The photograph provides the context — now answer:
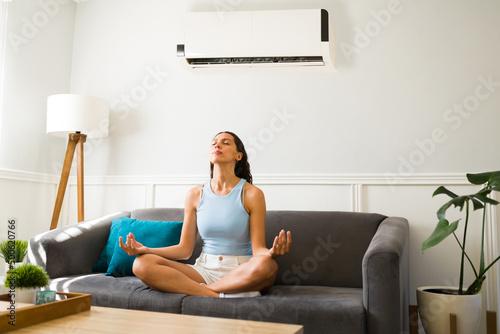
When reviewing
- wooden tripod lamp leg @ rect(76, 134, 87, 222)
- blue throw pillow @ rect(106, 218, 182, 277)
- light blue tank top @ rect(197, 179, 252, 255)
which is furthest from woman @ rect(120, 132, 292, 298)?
wooden tripod lamp leg @ rect(76, 134, 87, 222)

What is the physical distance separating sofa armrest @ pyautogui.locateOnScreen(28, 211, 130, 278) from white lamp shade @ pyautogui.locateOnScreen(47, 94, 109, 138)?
675 mm

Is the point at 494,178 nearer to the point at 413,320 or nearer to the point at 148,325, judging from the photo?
the point at 413,320

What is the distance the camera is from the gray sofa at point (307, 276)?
1812 millimetres

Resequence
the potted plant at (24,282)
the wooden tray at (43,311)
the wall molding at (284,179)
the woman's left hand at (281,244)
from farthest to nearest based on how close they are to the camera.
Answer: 1. the wall molding at (284,179)
2. the woman's left hand at (281,244)
3. the potted plant at (24,282)
4. the wooden tray at (43,311)

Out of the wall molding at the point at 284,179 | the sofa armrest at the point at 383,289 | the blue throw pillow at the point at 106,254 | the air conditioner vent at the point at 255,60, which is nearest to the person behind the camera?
the sofa armrest at the point at 383,289

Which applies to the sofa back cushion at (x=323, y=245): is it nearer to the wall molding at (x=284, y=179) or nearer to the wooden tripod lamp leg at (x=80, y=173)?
the wall molding at (x=284, y=179)

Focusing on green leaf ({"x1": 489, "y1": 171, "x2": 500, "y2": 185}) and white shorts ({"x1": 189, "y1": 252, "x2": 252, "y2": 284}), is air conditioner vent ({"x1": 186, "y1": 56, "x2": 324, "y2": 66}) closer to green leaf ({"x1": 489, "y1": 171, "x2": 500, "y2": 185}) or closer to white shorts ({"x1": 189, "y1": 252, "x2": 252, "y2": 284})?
green leaf ({"x1": 489, "y1": 171, "x2": 500, "y2": 185})

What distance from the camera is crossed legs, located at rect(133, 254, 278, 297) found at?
2.01 metres

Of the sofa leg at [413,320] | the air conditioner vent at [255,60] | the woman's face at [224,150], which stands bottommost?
the sofa leg at [413,320]

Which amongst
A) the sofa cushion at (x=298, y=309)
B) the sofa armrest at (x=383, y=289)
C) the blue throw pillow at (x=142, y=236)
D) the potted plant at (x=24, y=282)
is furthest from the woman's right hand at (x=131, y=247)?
the sofa armrest at (x=383, y=289)

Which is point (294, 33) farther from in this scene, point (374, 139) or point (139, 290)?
point (139, 290)

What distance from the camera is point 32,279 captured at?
1.39 metres

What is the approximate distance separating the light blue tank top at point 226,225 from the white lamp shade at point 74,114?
4.04ft

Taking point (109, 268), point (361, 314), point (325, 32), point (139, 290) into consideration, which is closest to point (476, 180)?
point (361, 314)
